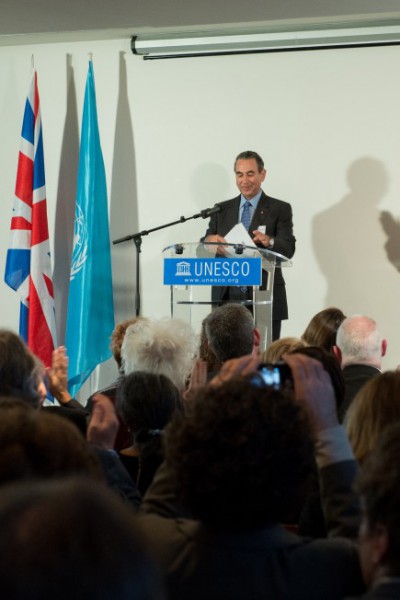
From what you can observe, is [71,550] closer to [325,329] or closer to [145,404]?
[145,404]

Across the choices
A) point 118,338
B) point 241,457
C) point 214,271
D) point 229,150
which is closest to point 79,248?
point 229,150

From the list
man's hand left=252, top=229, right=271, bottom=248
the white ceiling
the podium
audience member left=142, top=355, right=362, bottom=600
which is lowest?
audience member left=142, top=355, right=362, bottom=600

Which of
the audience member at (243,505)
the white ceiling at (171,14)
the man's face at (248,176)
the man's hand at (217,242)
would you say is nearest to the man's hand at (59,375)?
the audience member at (243,505)

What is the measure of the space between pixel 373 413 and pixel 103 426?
0.63 meters

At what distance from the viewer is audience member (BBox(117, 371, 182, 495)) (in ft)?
A: 7.88

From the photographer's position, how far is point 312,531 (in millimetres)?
1949

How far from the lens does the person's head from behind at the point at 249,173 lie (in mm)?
A: 6562

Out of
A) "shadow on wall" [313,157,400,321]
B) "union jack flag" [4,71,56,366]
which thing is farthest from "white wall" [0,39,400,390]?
"union jack flag" [4,71,56,366]

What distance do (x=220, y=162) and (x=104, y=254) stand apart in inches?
50.9

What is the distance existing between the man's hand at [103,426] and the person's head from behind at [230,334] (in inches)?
63.2

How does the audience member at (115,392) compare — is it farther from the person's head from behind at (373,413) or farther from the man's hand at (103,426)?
the person's head from behind at (373,413)

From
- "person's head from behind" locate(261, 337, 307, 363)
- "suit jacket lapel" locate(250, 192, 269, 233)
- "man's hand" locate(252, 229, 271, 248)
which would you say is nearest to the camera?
"person's head from behind" locate(261, 337, 307, 363)

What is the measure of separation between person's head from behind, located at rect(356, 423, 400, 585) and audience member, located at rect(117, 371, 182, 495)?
42.5 inches

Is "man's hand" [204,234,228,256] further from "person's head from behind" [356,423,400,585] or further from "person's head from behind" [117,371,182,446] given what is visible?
"person's head from behind" [356,423,400,585]
